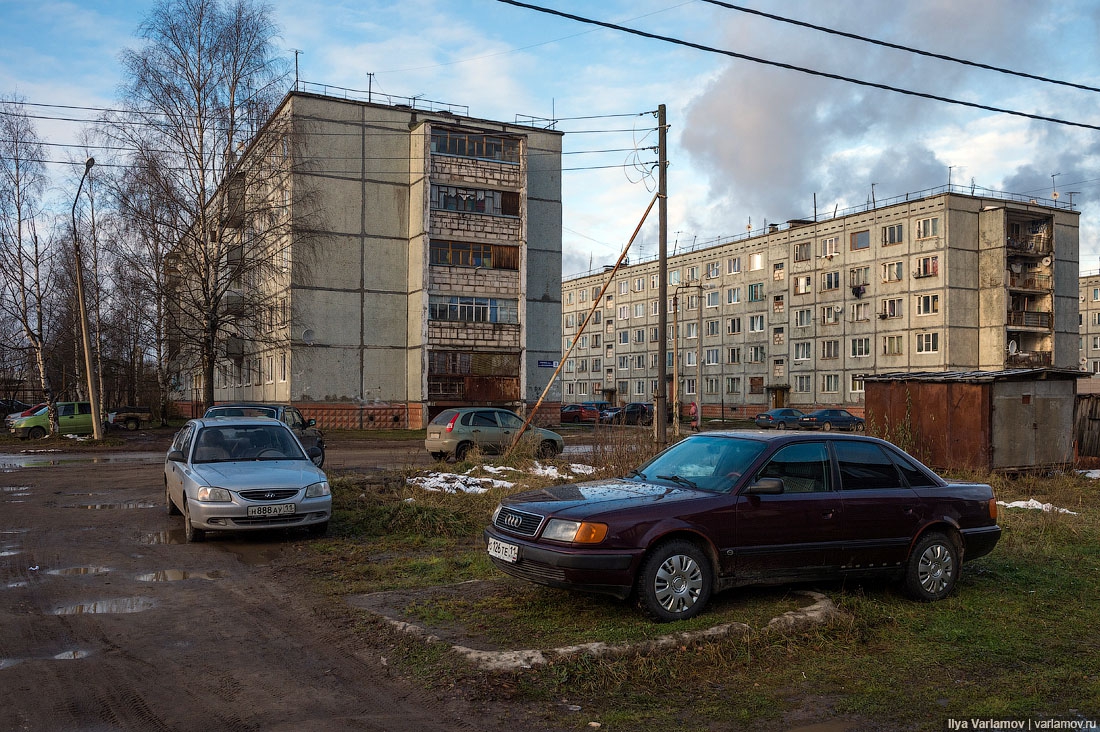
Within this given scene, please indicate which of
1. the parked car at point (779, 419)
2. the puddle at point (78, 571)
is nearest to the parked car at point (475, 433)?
the puddle at point (78, 571)

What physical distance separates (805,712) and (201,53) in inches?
1328

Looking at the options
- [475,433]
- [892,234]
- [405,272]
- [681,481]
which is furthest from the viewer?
[892,234]

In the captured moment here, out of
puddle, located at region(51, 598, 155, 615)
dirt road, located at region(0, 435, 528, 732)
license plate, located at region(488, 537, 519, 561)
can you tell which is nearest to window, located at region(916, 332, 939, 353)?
dirt road, located at region(0, 435, 528, 732)

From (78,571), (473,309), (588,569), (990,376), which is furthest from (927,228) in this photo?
(78,571)

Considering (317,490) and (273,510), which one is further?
(317,490)

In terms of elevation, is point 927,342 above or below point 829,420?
above

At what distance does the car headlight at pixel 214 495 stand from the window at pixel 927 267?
5351cm

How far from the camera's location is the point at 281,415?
19.1 metres

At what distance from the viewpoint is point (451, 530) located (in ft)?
36.5

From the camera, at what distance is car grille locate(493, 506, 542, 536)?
6.74 meters

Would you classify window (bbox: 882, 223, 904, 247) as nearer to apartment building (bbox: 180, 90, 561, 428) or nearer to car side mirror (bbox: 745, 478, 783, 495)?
apartment building (bbox: 180, 90, 561, 428)

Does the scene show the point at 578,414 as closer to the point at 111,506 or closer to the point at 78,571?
the point at 111,506

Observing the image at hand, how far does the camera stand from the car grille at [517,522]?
22.1 feet

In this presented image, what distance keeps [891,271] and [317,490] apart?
5393 centimetres
